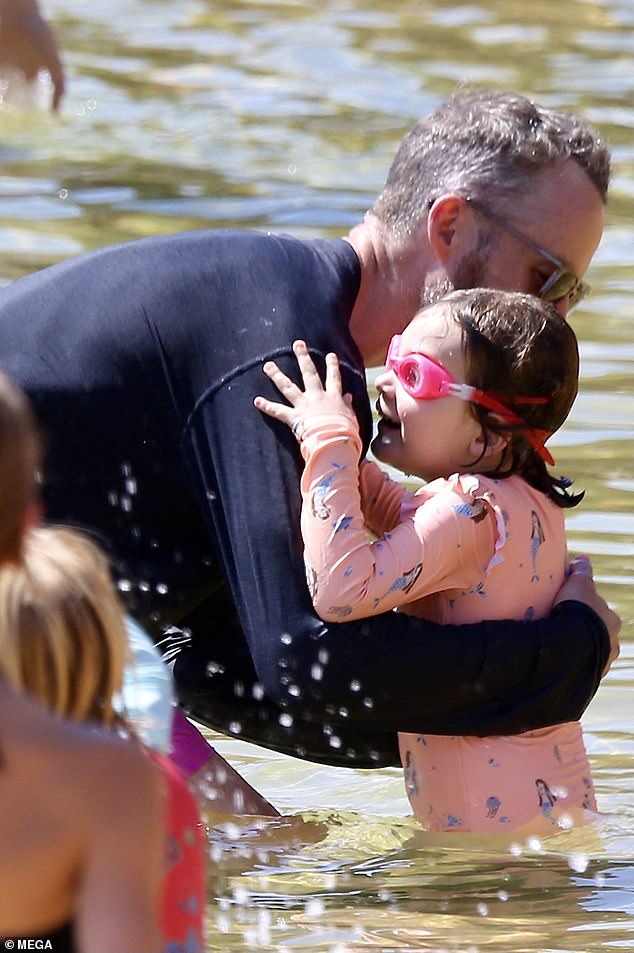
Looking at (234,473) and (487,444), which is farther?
(487,444)

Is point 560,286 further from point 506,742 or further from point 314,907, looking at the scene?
point 314,907

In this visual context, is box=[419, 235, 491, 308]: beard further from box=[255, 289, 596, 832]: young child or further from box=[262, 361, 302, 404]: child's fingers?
box=[262, 361, 302, 404]: child's fingers

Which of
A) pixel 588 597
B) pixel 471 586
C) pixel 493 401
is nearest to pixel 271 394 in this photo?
pixel 493 401

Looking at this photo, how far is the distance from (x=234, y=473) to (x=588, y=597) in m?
0.81

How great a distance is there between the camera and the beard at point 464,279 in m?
3.71

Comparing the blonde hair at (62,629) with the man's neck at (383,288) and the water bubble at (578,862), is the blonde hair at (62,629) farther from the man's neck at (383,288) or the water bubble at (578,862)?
the water bubble at (578,862)

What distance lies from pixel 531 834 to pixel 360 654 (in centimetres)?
67

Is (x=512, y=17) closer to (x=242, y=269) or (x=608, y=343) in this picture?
(x=608, y=343)

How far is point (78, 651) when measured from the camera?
6.98 feet

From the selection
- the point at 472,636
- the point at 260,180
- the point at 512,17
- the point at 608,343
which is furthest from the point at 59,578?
the point at 512,17

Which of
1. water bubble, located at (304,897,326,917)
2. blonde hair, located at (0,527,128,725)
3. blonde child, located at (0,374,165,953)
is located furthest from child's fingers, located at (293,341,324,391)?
blonde child, located at (0,374,165,953)

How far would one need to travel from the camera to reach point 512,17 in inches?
503

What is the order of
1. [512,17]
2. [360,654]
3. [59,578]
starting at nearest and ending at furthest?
[59,578] < [360,654] < [512,17]

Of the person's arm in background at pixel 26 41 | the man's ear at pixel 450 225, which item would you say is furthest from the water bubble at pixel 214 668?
the person's arm in background at pixel 26 41
